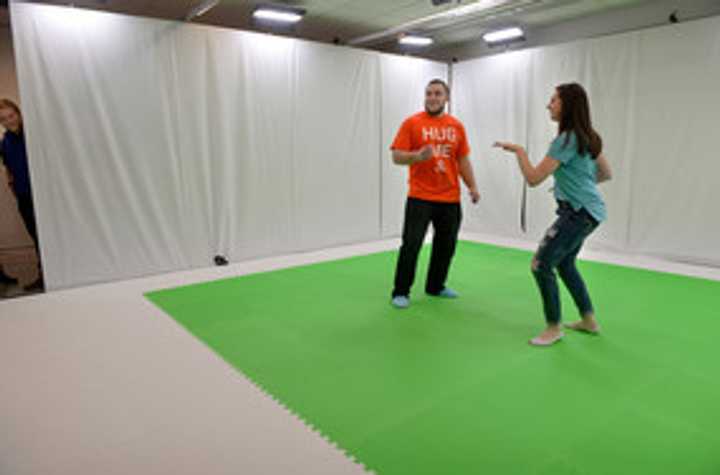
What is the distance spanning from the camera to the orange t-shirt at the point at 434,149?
3.55 meters

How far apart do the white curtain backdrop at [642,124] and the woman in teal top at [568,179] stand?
9.15 feet

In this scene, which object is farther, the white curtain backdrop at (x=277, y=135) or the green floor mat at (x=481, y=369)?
the white curtain backdrop at (x=277, y=135)

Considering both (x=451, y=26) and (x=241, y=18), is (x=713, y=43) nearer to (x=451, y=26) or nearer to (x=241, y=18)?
(x=451, y=26)

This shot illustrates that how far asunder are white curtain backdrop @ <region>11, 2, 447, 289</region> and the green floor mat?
2.98ft

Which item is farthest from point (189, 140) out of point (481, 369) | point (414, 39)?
point (481, 369)

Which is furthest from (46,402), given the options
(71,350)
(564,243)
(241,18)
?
(241,18)

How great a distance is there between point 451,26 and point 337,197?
8.43 ft

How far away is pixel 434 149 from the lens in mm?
3555

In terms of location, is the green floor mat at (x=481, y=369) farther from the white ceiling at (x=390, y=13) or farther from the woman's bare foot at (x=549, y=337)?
the white ceiling at (x=390, y=13)

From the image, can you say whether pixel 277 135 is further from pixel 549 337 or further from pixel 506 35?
pixel 549 337

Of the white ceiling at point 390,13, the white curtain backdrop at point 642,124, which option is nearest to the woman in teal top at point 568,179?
the white ceiling at point 390,13

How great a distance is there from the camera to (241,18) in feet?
18.1

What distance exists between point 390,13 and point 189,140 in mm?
2672

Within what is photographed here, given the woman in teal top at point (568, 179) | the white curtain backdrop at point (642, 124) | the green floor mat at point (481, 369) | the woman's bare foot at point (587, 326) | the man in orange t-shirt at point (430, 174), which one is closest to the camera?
the green floor mat at point (481, 369)
